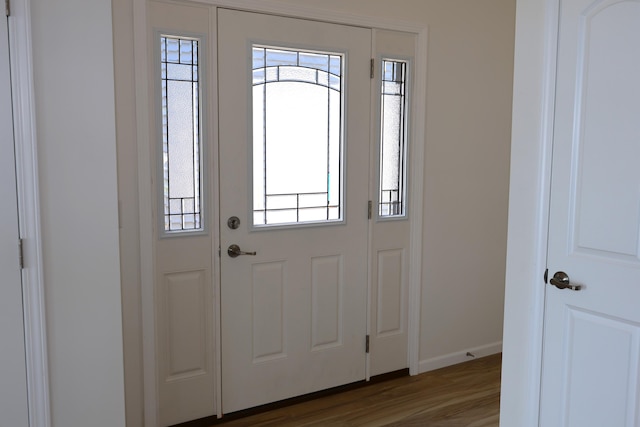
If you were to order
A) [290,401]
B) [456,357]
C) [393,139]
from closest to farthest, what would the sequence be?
[290,401] → [393,139] → [456,357]

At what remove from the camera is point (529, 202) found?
2.20 metres

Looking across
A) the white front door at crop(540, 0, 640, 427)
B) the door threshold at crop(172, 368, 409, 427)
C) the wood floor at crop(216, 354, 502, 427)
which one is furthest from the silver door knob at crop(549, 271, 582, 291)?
the door threshold at crop(172, 368, 409, 427)

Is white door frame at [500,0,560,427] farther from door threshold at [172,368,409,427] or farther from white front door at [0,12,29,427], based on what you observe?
white front door at [0,12,29,427]

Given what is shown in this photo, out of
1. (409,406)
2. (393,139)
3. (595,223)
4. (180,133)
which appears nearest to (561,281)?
(595,223)

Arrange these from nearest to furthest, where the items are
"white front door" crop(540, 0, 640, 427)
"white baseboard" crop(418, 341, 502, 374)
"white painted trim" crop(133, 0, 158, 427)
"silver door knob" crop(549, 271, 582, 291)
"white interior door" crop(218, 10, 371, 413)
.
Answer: "white front door" crop(540, 0, 640, 427), "silver door knob" crop(549, 271, 582, 291), "white painted trim" crop(133, 0, 158, 427), "white interior door" crop(218, 10, 371, 413), "white baseboard" crop(418, 341, 502, 374)

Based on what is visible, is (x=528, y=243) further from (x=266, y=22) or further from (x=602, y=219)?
(x=266, y=22)

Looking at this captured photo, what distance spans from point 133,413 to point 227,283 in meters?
0.73

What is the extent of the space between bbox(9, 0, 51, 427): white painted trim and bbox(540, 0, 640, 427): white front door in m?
1.77

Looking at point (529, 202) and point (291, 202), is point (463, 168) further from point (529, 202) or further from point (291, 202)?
point (529, 202)

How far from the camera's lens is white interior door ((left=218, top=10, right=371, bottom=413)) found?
110 inches

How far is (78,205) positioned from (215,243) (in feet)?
3.76

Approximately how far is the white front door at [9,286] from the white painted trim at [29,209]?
0.01 metres

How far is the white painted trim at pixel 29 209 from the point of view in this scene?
59.7 inches

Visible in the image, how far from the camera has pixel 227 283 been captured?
111 inches
